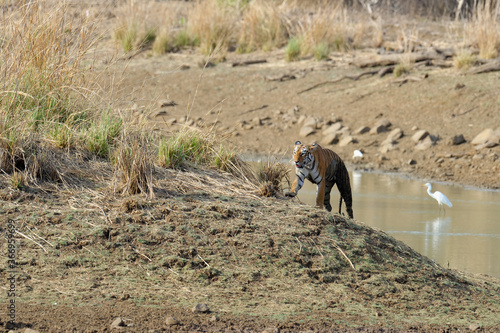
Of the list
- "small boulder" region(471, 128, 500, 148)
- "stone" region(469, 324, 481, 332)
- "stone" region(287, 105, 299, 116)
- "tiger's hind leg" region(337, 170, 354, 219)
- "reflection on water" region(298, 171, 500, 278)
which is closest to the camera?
"stone" region(469, 324, 481, 332)

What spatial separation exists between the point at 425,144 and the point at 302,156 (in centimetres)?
595

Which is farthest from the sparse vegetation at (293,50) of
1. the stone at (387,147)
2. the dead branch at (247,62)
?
the stone at (387,147)

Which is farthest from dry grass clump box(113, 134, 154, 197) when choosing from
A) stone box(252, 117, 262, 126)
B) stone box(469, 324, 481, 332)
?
stone box(252, 117, 262, 126)

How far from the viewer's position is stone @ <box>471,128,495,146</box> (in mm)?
11530

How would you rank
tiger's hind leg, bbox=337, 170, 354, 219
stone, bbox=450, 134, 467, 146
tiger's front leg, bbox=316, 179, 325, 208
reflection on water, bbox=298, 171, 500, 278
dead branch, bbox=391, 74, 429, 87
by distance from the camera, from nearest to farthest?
tiger's front leg, bbox=316, 179, 325, 208
reflection on water, bbox=298, 171, 500, 278
tiger's hind leg, bbox=337, 170, 354, 219
stone, bbox=450, 134, 467, 146
dead branch, bbox=391, 74, 429, 87

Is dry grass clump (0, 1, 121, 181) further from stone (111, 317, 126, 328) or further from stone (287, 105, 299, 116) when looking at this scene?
stone (287, 105, 299, 116)

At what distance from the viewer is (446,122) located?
12.5 m

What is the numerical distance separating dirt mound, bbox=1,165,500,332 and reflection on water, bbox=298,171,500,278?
3.61ft

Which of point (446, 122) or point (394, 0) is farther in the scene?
point (394, 0)

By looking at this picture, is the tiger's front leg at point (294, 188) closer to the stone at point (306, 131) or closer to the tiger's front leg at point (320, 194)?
the tiger's front leg at point (320, 194)

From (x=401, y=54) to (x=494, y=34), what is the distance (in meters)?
1.75

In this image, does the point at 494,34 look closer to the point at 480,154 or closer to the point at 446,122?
the point at 446,122

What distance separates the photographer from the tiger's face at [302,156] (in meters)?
6.38

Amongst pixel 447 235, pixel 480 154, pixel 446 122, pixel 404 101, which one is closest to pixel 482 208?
pixel 447 235
